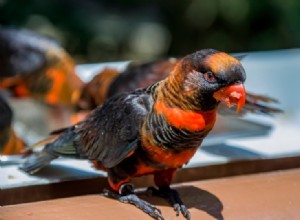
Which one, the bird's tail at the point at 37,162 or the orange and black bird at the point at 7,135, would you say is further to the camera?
the orange and black bird at the point at 7,135

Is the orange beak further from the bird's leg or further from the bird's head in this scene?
the bird's leg

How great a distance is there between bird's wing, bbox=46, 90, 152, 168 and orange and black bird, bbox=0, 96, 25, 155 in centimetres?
26

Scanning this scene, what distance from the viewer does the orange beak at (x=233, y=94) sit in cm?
150

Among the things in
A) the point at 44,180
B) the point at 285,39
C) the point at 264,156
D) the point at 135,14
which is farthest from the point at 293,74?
the point at 135,14

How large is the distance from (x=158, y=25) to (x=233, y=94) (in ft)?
11.6

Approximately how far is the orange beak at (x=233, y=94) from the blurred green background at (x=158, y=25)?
3207mm

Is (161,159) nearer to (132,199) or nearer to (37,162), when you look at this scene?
(132,199)

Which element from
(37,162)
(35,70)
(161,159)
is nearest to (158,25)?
(35,70)

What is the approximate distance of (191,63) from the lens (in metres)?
1.56

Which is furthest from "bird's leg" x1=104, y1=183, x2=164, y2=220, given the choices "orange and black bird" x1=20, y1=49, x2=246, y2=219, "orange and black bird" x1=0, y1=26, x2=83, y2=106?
"orange and black bird" x1=0, y1=26, x2=83, y2=106

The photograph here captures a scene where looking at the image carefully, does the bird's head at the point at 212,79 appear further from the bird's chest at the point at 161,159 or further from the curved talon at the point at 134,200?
the curved talon at the point at 134,200

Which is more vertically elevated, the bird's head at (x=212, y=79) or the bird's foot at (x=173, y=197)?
the bird's head at (x=212, y=79)

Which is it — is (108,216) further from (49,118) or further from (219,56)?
(49,118)

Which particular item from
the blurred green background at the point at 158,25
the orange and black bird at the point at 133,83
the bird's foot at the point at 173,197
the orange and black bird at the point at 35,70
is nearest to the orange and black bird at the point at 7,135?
the orange and black bird at the point at 133,83
